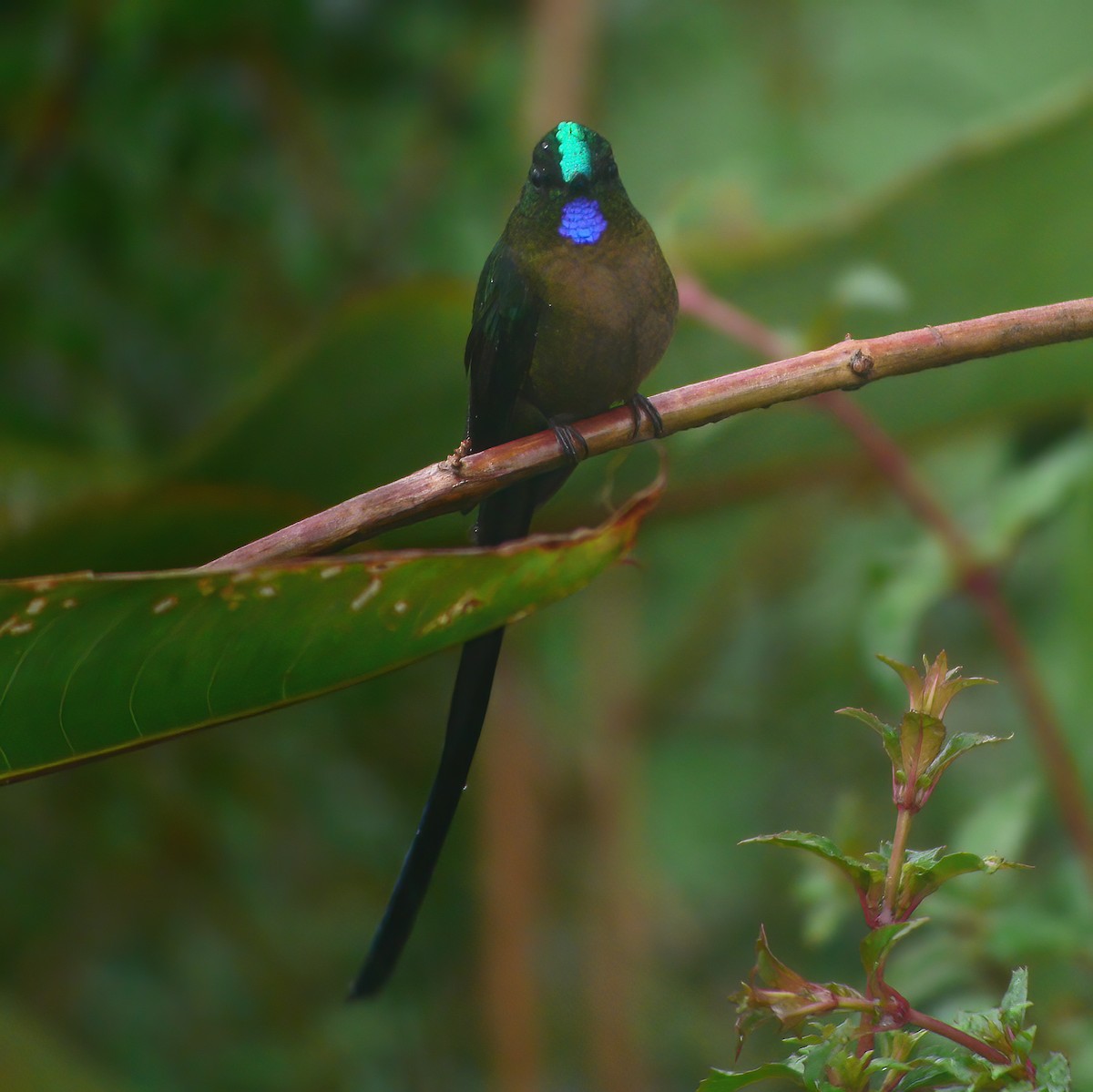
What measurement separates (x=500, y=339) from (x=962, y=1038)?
20.2 inches

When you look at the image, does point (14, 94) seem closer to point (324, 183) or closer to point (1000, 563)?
point (324, 183)

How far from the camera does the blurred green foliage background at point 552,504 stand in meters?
1.37

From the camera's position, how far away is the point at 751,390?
652mm

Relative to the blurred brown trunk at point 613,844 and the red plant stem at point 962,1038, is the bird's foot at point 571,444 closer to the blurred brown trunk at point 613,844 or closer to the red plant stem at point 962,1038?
the red plant stem at point 962,1038

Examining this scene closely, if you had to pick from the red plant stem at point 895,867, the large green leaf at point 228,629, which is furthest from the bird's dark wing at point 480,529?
the red plant stem at point 895,867

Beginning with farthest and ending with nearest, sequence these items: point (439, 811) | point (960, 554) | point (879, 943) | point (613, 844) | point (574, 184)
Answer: point (613, 844)
point (960, 554)
point (574, 184)
point (439, 811)
point (879, 943)

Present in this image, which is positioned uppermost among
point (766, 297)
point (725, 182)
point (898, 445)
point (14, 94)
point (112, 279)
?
point (14, 94)

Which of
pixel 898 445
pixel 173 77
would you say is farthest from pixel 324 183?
pixel 898 445

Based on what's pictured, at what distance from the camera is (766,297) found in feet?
4.93

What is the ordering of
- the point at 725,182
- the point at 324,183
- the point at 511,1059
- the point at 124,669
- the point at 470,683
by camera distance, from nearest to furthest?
the point at 124,669, the point at 470,683, the point at 511,1059, the point at 725,182, the point at 324,183

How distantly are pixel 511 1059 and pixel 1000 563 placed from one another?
94cm

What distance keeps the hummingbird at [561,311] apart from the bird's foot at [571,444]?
0.02 metres

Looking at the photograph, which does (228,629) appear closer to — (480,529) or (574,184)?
(480,529)

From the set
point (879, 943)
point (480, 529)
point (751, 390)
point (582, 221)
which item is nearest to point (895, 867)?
point (879, 943)
